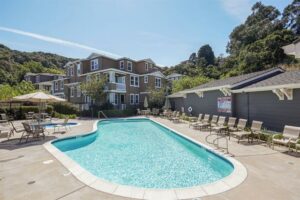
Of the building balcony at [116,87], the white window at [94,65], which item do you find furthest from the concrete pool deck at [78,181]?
the white window at [94,65]

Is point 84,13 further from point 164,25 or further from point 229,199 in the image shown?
point 229,199

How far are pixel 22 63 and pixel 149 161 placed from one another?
240ft

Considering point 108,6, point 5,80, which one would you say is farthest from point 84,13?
point 5,80

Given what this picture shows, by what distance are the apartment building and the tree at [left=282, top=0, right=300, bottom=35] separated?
88.6 feet

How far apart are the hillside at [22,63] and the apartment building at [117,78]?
2906 centimetres

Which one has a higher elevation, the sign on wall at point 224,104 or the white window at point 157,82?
the white window at point 157,82

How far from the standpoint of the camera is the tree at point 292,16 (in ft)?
126

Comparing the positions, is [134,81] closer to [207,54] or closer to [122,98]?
[122,98]

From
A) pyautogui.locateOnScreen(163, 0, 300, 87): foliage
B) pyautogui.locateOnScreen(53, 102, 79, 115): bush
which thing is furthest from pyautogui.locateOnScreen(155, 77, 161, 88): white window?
pyautogui.locateOnScreen(53, 102, 79, 115): bush

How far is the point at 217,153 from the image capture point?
26.7ft

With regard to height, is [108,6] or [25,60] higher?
[25,60]

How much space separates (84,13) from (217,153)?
1421 centimetres

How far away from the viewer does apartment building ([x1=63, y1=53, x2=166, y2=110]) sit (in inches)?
1209

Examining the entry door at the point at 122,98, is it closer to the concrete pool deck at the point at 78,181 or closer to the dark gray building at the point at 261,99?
the dark gray building at the point at 261,99
